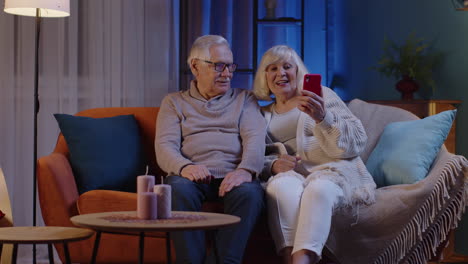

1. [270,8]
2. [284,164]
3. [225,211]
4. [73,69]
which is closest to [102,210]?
[225,211]

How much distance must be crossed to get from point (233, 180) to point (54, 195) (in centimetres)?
79

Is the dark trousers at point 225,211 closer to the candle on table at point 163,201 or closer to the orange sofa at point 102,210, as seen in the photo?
the orange sofa at point 102,210

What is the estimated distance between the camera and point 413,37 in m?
4.20

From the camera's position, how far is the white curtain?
4.08 meters

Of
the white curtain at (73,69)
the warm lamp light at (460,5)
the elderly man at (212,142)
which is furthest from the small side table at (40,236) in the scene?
the warm lamp light at (460,5)

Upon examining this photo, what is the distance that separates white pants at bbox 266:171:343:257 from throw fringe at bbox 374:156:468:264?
13.1 inches

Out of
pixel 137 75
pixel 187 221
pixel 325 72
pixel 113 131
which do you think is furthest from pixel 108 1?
pixel 187 221

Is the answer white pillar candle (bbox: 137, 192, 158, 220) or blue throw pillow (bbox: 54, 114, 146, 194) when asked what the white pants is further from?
blue throw pillow (bbox: 54, 114, 146, 194)

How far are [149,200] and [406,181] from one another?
1.33 metres

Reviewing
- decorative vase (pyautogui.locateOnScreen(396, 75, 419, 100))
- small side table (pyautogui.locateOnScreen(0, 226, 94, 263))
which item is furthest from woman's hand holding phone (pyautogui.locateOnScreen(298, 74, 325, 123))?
decorative vase (pyautogui.locateOnScreen(396, 75, 419, 100))

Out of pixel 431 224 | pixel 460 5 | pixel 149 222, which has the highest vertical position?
pixel 460 5

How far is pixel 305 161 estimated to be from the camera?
2963 mm

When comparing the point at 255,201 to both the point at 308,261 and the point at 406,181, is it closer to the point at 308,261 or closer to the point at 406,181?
the point at 308,261

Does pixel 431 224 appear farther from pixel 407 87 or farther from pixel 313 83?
pixel 407 87
